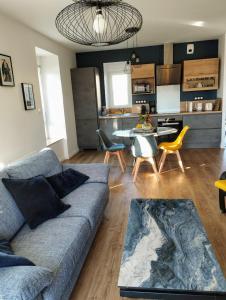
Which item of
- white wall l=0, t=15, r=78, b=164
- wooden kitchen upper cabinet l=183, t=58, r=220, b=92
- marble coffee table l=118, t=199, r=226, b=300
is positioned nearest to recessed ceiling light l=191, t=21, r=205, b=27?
wooden kitchen upper cabinet l=183, t=58, r=220, b=92

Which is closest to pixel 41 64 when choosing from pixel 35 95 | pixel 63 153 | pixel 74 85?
pixel 74 85

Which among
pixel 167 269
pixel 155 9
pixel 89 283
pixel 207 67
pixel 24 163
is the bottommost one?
pixel 89 283

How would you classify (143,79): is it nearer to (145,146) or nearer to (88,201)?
(145,146)

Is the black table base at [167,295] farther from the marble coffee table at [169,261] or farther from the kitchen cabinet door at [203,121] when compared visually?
the kitchen cabinet door at [203,121]

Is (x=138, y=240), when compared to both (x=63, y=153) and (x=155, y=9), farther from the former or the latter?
(x=63, y=153)

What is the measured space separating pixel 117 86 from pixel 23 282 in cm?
590

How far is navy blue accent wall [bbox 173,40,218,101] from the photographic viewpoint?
5.79m

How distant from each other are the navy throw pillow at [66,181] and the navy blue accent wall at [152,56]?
4.20m

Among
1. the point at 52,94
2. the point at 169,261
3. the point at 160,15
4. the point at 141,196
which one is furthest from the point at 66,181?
the point at 52,94

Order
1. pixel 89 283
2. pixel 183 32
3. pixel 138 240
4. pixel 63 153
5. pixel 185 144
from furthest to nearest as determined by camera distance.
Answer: pixel 185 144 < pixel 63 153 < pixel 183 32 < pixel 89 283 < pixel 138 240

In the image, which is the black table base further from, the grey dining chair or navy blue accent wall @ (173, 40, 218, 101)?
navy blue accent wall @ (173, 40, 218, 101)

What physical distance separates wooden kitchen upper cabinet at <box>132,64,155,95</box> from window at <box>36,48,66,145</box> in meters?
1.96

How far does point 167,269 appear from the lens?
54.3 inches

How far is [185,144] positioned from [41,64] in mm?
3853
